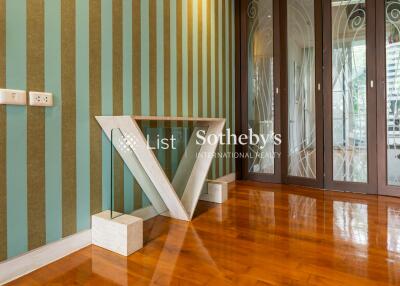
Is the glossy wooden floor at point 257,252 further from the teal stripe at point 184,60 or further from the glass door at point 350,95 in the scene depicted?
the teal stripe at point 184,60

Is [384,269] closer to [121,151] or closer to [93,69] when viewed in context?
[121,151]

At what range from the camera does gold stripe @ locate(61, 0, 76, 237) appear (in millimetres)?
1896

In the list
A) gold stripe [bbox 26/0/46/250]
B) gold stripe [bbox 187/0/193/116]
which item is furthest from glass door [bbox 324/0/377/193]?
gold stripe [bbox 26/0/46/250]

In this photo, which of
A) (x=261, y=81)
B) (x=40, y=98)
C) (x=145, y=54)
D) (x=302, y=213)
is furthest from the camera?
(x=261, y=81)

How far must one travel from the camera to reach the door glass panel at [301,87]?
375 cm

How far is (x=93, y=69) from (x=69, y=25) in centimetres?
31

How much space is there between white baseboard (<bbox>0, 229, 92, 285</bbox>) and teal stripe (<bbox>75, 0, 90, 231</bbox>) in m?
0.08

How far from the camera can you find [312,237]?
2.16 metres

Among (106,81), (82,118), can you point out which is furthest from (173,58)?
(82,118)

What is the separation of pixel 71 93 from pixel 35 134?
362 mm

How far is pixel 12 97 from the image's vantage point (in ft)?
5.28

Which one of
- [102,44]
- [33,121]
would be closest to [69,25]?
[102,44]

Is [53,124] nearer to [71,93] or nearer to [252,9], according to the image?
[71,93]

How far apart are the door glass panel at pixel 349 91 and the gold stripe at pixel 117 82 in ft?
8.55
